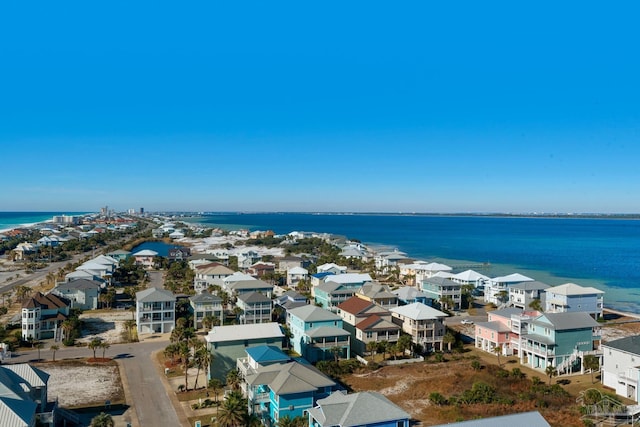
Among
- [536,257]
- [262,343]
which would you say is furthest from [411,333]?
[536,257]

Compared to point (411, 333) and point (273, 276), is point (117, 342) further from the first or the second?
point (273, 276)

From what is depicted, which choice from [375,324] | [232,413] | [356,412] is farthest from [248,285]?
[356,412]

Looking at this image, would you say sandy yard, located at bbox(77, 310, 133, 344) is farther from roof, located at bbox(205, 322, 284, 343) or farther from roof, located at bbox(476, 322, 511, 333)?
roof, located at bbox(476, 322, 511, 333)

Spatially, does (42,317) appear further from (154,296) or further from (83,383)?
(83,383)

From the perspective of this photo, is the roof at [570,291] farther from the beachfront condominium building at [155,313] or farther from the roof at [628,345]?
the beachfront condominium building at [155,313]

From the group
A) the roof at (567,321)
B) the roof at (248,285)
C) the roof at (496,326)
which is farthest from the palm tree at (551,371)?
the roof at (248,285)

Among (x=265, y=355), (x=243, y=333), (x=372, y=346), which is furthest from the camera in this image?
(x=372, y=346)

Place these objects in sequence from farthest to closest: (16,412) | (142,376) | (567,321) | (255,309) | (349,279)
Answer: (349,279) < (255,309) < (567,321) < (142,376) < (16,412)

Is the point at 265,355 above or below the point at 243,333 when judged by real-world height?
above
